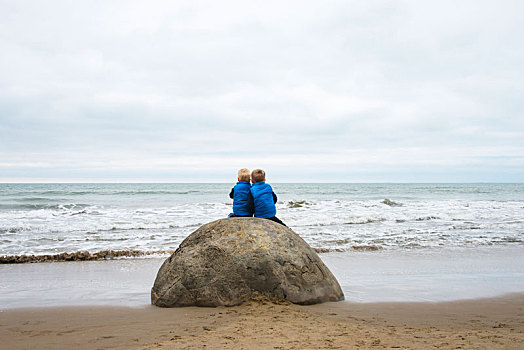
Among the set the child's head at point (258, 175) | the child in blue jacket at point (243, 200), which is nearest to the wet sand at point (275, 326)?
the child in blue jacket at point (243, 200)

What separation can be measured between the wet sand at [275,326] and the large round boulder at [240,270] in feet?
0.49

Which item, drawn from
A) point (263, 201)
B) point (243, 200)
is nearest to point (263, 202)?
point (263, 201)

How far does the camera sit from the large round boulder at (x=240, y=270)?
16.5 feet

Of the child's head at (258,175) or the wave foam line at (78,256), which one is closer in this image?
the child's head at (258,175)

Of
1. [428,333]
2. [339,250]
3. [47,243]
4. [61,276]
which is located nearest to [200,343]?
[428,333]

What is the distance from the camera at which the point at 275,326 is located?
4145 mm

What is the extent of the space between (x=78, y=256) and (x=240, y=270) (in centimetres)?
580

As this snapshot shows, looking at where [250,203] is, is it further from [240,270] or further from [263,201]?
[240,270]

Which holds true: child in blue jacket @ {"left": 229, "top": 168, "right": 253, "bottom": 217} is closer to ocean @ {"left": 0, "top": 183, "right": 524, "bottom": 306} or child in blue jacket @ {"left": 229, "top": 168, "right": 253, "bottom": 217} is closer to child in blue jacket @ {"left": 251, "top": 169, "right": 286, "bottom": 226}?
child in blue jacket @ {"left": 251, "top": 169, "right": 286, "bottom": 226}

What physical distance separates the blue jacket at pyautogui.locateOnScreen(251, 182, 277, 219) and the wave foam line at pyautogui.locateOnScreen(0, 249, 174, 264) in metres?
4.36

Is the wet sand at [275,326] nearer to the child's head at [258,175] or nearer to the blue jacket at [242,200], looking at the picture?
the blue jacket at [242,200]

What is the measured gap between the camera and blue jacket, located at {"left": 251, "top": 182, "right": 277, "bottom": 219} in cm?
630

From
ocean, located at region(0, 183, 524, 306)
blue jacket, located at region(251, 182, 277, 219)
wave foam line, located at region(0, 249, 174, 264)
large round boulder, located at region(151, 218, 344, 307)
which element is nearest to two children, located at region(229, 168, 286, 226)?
→ blue jacket, located at region(251, 182, 277, 219)

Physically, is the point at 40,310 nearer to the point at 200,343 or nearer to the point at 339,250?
the point at 200,343
